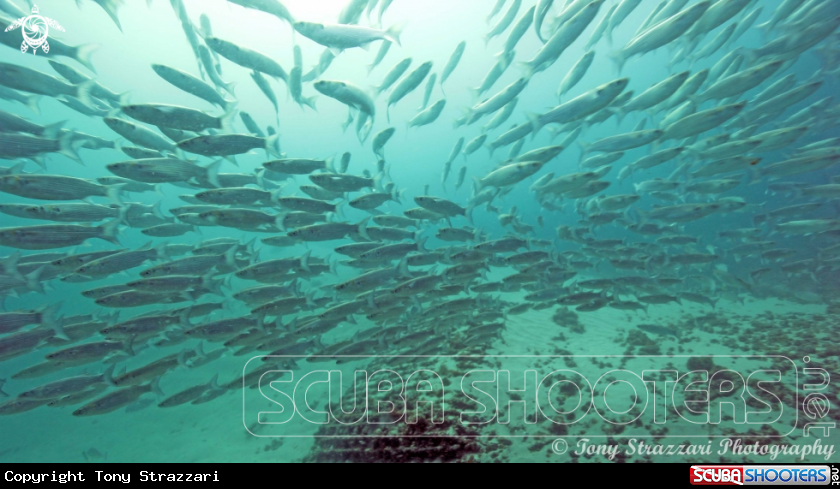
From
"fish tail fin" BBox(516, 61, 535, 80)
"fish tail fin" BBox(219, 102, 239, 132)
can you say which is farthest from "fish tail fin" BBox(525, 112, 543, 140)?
"fish tail fin" BBox(219, 102, 239, 132)

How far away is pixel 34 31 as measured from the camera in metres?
4.39

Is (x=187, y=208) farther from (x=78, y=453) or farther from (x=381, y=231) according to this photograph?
(x=78, y=453)

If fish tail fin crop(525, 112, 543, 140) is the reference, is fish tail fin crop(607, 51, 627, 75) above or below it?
above

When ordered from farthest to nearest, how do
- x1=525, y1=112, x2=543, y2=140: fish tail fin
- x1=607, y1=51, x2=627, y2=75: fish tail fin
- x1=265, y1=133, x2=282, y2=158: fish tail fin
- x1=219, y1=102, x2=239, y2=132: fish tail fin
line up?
x1=525, y1=112, x2=543, y2=140: fish tail fin → x1=607, y1=51, x2=627, y2=75: fish tail fin → x1=265, y1=133, x2=282, y2=158: fish tail fin → x1=219, y1=102, x2=239, y2=132: fish tail fin

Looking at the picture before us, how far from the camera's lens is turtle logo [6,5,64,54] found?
4266mm

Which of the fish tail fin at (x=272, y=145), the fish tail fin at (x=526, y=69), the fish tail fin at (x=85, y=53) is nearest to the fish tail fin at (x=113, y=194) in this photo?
the fish tail fin at (x=85, y=53)

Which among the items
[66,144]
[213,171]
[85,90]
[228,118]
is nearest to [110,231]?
[66,144]

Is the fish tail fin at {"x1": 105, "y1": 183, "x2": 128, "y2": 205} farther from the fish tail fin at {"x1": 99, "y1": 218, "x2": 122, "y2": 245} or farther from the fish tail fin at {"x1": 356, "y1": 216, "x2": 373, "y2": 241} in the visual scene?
the fish tail fin at {"x1": 356, "y1": 216, "x2": 373, "y2": 241}

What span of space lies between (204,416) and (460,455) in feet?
28.6

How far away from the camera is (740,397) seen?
525cm

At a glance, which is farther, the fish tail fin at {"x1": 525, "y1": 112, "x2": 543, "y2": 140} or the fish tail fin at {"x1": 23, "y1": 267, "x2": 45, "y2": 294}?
the fish tail fin at {"x1": 525, "y1": 112, "x2": 543, "y2": 140}

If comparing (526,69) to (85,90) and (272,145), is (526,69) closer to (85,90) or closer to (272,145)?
(272,145)

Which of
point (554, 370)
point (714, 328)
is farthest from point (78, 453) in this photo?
point (714, 328)

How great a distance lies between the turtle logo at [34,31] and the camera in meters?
4.27
